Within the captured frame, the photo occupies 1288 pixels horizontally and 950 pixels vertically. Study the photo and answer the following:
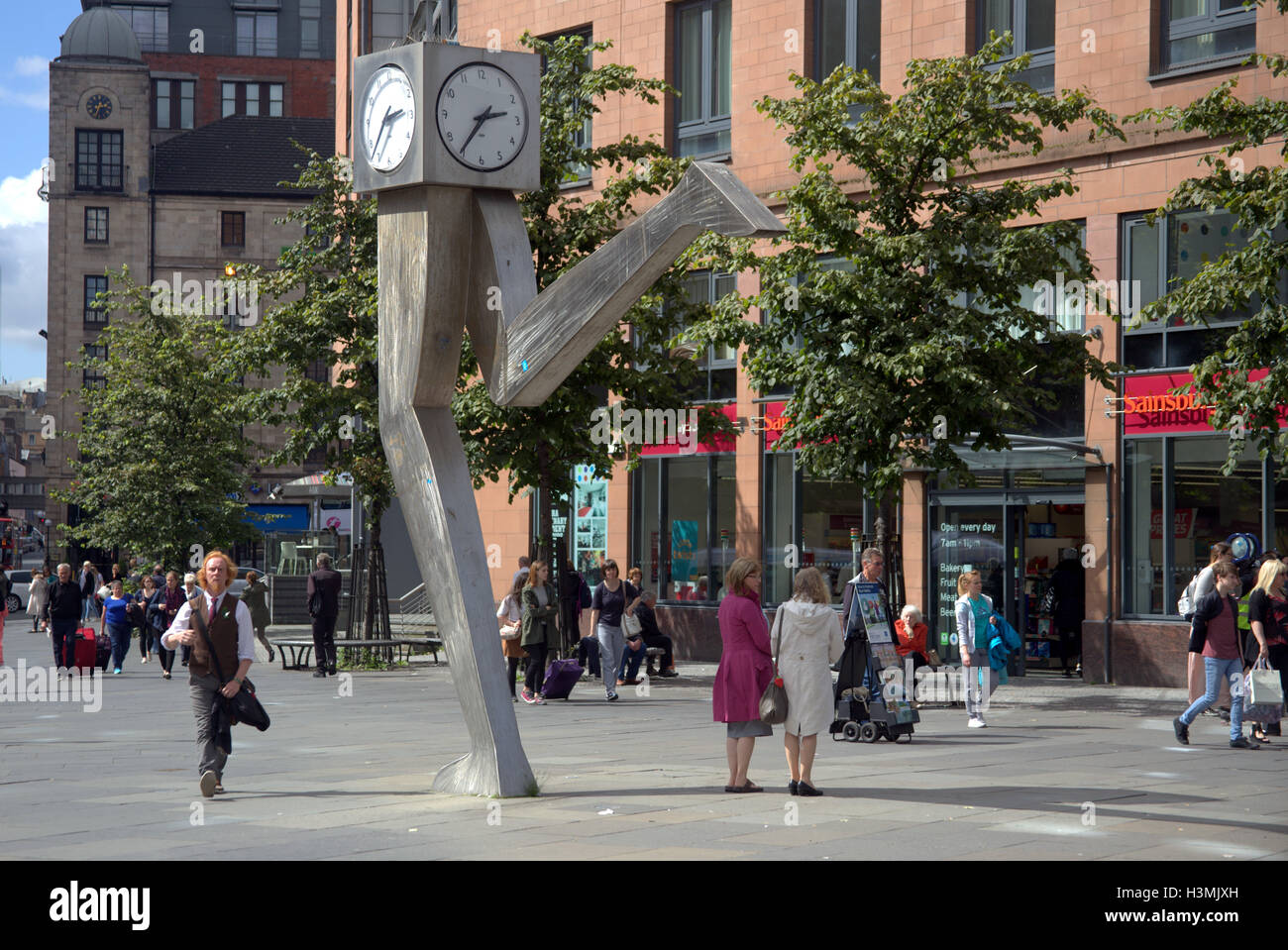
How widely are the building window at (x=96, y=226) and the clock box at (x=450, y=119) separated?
66.4 meters

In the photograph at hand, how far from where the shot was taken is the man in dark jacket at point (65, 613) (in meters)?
24.9

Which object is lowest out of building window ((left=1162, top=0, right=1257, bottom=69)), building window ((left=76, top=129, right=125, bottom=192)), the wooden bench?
the wooden bench

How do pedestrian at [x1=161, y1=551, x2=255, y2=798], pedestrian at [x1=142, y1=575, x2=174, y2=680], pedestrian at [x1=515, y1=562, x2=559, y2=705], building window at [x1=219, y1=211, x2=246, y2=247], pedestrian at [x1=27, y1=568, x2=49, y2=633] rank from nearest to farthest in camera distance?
1. pedestrian at [x1=161, y1=551, x2=255, y2=798]
2. pedestrian at [x1=515, y1=562, x2=559, y2=705]
3. pedestrian at [x1=142, y1=575, x2=174, y2=680]
4. pedestrian at [x1=27, y1=568, x2=49, y2=633]
5. building window at [x1=219, y1=211, x2=246, y2=247]

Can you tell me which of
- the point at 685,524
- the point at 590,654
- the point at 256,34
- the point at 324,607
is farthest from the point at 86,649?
the point at 256,34

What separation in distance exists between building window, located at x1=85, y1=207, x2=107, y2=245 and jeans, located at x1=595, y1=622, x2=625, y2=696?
193 feet

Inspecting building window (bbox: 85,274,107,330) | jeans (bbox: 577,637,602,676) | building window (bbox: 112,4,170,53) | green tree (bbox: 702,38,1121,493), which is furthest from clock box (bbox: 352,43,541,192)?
building window (bbox: 112,4,170,53)

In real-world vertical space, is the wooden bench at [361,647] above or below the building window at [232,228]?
below

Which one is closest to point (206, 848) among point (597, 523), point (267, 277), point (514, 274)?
point (514, 274)

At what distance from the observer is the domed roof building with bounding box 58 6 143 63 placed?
7581cm

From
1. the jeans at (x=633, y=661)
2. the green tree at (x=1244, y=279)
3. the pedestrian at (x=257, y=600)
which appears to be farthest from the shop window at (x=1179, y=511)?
the pedestrian at (x=257, y=600)

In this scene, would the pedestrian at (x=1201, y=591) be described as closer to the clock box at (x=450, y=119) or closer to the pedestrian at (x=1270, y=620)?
the pedestrian at (x=1270, y=620)

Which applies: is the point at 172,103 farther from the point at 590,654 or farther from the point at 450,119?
the point at 450,119

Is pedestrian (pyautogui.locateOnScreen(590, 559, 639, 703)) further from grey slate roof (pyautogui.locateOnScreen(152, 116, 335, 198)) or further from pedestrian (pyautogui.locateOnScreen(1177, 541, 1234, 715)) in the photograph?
grey slate roof (pyautogui.locateOnScreen(152, 116, 335, 198))

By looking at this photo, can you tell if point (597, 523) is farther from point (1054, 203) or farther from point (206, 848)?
point (206, 848)
